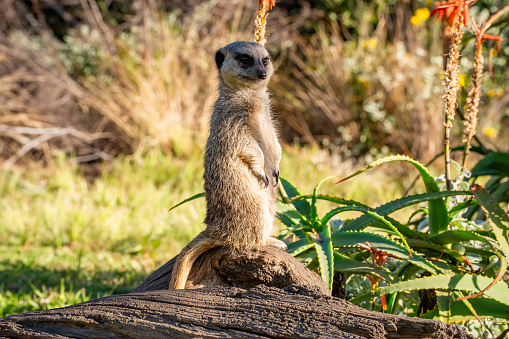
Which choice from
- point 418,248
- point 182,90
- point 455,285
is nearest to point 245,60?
point 418,248

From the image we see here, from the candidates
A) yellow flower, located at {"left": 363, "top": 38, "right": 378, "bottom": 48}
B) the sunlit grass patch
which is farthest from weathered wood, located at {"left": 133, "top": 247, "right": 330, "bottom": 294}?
yellow flower, located at {"left": 363, "top": 38, "right": 378, "bottom": 48}

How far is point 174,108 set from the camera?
7621mm

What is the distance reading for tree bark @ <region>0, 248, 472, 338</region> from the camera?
181cm

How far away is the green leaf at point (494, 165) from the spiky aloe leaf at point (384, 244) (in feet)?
2.51

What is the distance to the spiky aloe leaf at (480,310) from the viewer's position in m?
2.29

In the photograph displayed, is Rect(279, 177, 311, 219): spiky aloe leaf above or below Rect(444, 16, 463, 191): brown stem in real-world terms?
below

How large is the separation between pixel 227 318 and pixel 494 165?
71.0 inches

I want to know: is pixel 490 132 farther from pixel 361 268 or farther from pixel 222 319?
pixel 222 319

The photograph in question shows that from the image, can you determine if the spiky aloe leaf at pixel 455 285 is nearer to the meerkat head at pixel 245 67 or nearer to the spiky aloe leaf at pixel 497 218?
the spiky aloe leaf at pixel 497 218

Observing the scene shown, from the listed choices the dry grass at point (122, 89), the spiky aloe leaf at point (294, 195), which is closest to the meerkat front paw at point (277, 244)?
the spiky aloe leaf at point (294, 195)

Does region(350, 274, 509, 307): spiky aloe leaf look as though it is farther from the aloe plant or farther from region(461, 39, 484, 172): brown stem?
region(461, 39, 484, 172): brown stem

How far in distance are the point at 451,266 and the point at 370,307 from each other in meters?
0.50

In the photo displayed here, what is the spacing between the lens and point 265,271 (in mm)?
2316

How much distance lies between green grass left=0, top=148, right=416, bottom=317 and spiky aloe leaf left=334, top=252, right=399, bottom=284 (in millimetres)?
1861
